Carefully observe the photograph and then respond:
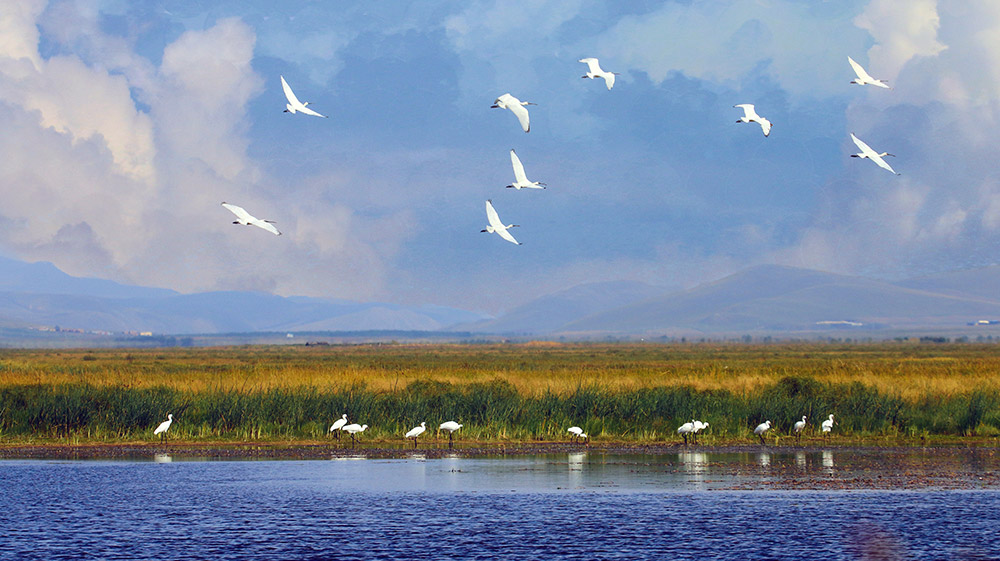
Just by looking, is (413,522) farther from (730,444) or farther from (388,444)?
(730,444)

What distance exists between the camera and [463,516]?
841 inches

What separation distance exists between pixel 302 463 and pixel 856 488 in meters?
12.9

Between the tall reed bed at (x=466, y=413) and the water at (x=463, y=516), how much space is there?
25.0ft

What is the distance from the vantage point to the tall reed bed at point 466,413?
117 feet

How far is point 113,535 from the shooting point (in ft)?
64.1

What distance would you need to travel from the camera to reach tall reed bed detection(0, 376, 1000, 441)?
1410 inches

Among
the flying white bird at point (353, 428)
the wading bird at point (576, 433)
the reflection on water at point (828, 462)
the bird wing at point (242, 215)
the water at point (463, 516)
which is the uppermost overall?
the bird wing at point (242, 215)

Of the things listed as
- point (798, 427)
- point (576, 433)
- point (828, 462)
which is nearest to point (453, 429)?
point (576, 433)

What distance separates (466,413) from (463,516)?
16.3 metres

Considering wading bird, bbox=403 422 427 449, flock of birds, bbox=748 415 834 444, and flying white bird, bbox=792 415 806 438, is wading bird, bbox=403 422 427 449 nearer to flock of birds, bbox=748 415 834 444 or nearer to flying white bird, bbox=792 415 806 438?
flock of birds, bbox=748 415 834 444

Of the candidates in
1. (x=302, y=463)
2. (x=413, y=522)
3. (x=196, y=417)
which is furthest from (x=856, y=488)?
(x=196, y=417)

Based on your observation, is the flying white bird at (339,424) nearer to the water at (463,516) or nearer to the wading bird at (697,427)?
the water at (463,516)

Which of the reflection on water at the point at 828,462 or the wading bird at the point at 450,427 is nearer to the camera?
the reflection on water at the point at 828,462

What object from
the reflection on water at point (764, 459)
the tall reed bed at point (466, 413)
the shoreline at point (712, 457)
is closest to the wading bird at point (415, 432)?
A: the shoreline at point (712, 457)
